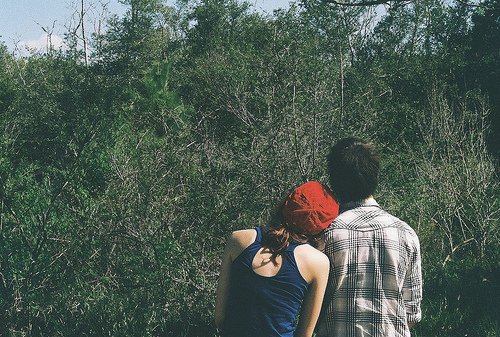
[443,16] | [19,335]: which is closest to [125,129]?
[19,335]

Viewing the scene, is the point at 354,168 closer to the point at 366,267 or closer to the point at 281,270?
the point at 366,267

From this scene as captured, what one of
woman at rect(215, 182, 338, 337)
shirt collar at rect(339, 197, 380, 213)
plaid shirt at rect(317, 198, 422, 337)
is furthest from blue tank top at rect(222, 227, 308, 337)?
shirt collar at rect(339, 197, 380, 213)

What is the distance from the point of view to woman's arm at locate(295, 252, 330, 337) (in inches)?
63.5

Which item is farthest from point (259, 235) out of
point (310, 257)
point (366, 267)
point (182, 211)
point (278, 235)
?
point (182, 211)

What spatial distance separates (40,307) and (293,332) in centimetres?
355

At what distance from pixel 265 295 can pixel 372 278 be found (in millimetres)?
427

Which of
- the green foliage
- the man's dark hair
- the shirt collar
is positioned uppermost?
the man's dark hair

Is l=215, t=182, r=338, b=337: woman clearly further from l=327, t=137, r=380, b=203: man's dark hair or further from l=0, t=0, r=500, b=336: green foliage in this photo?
l=0, t=0, r=500, b=336: green foliage

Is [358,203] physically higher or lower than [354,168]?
lower

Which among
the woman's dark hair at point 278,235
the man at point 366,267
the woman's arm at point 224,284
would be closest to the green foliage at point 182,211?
the woman's arm at point 224,284

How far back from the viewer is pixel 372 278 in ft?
5.68

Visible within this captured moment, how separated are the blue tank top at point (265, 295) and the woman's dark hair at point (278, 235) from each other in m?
0.03

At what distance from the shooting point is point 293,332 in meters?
1.69

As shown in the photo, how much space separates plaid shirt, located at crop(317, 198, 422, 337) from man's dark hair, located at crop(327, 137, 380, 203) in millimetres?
113
